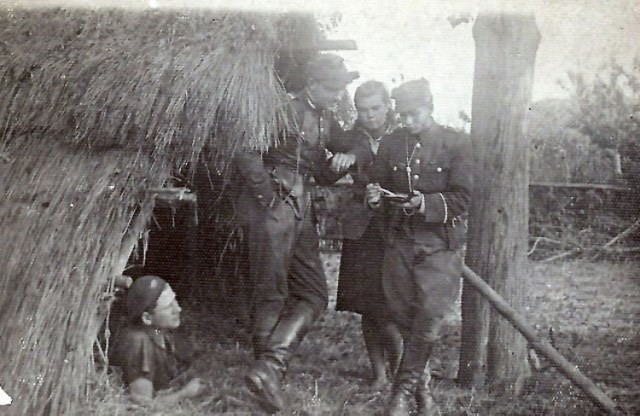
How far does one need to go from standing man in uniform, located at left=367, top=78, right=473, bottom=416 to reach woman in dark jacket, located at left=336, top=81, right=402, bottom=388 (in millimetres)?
42

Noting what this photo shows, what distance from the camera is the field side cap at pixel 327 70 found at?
115 inches

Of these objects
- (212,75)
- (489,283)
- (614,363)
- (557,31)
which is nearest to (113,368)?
(212,75)

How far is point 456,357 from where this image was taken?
2963 millimetres

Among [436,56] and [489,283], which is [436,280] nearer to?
[489,283]

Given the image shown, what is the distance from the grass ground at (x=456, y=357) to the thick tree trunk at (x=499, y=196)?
8cm

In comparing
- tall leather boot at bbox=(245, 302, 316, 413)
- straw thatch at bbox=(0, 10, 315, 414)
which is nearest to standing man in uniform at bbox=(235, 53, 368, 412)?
tall leather boot at bbox=(245, 302, 316, 413)

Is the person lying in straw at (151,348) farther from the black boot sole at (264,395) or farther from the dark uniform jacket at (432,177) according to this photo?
the dark uniform jacket at (432,177)

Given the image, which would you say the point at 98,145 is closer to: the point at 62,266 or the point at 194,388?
the point at 62,266

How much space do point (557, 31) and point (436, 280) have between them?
1226mm

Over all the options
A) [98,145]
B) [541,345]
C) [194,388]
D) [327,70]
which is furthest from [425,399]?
[98,145]

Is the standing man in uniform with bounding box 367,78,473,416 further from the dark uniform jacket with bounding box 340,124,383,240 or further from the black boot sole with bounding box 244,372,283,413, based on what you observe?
the black boot sole with bounding box 244,372,283,413

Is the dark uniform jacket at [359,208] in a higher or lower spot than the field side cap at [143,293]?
higher

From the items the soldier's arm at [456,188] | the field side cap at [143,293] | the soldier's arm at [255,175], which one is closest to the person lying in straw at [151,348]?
the field side cap at [143,293]

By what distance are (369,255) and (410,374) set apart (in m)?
0.55
